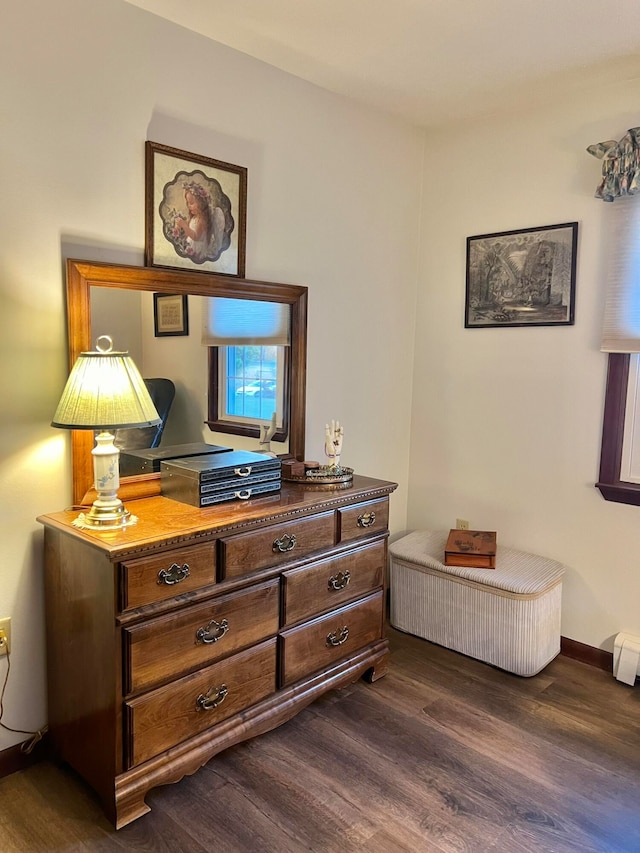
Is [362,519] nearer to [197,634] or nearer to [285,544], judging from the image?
[285,544]

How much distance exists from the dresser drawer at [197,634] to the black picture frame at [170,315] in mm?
962

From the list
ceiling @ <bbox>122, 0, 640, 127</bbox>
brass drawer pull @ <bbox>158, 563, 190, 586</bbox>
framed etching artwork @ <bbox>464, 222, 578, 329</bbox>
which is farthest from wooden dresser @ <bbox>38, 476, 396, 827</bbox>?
ceiling @ <bbox>122, 0, 640, 127</bbox>

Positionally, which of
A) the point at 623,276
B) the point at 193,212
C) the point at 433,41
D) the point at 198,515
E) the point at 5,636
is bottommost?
the point at 5,636

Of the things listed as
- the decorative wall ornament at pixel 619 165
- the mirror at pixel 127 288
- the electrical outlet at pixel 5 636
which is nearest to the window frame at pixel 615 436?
the decorative wall ornament at pixel 619 165

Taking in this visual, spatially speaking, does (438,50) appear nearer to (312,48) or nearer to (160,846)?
(312,48)

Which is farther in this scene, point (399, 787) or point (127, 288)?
point (127, 288)

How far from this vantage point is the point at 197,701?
6.40 ft

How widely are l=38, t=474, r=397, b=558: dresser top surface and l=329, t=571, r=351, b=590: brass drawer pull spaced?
10.8 inches

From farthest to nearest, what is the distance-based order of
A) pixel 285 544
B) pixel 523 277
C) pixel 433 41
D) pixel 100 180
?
1. pixel 523 277
2. pixel 433 41
3. pixel 285 544
4. pixel 100 180

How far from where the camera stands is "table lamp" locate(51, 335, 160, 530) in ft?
5.89

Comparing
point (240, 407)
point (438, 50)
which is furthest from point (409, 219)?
point (240, 407)

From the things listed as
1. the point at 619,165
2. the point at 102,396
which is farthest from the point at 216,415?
Result: the point at 619,165

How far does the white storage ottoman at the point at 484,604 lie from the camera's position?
2.65m

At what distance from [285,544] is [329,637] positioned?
479mm
